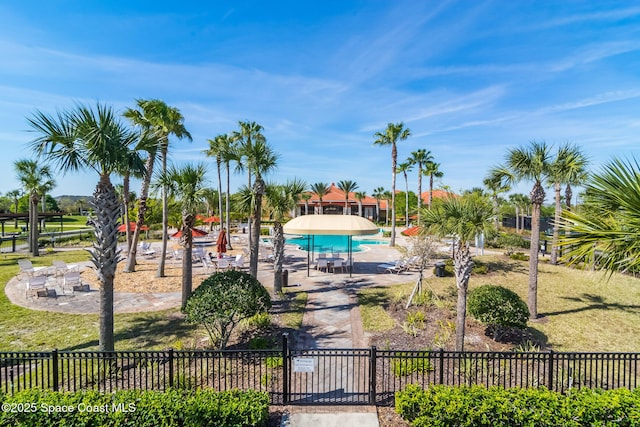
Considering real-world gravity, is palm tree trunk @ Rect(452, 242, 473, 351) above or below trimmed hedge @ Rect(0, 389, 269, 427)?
above

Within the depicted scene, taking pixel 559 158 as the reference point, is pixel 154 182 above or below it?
below

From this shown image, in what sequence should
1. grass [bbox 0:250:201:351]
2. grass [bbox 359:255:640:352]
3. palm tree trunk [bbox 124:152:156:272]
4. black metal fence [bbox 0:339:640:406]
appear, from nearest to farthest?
black metal fence [bbox 0:339:640:406], grass [bbox 0:250:201:351], grass [bbox 359:255:640:352], palm tree trunk [bbox 124:152:156:272]

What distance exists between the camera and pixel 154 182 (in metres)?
10.9

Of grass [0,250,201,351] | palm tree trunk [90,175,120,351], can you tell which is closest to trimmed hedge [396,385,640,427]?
grass [0,250,201,351]

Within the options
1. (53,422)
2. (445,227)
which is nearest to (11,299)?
(53,422)

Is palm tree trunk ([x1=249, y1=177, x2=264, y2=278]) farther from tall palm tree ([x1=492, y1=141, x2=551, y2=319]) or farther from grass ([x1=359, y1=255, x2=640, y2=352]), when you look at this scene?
tall palm tree ([x1=492, y1=141, x2=551, y2=319])

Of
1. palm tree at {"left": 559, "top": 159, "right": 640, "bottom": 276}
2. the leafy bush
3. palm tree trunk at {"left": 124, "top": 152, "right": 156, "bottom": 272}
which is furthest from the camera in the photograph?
palm tree trunk at {"left": 124, "top": 152, "right": 156, "bottom": 272}

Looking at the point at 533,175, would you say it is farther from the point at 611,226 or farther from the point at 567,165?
the point at 611,226

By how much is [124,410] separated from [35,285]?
35.5ft

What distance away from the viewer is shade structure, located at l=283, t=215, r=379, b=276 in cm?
1506

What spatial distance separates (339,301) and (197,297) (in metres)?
6.36

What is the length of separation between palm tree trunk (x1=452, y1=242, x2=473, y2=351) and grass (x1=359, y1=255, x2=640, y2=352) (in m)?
2.44

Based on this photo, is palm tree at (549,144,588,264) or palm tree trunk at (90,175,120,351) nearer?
palm tree trunk at (90,175,120,351)

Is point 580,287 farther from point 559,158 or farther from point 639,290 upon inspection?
point 559,158
